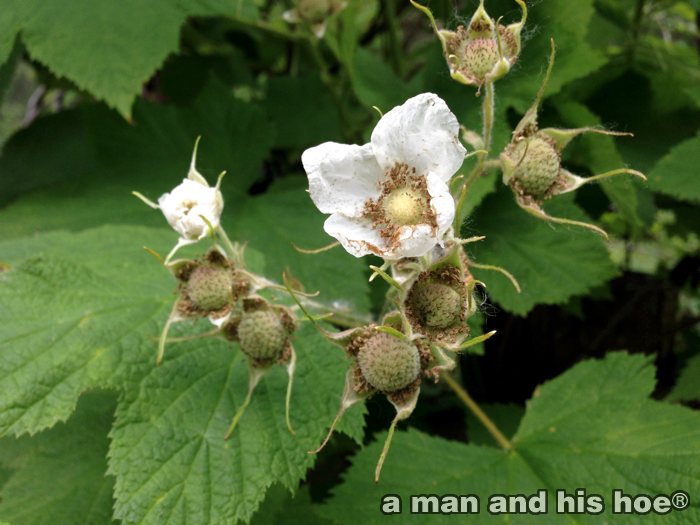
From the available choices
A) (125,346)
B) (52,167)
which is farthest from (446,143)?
(52,167)

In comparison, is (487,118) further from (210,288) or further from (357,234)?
(210,288)

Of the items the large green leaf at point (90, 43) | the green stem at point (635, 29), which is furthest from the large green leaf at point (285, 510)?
the green stem at point (635, 29)

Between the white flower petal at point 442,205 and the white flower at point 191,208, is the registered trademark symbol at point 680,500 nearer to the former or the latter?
the white flower petal at point 442,205

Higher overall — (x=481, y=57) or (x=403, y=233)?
(x=481, y=57)

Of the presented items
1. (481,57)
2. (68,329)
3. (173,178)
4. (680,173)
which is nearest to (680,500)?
(680,173)

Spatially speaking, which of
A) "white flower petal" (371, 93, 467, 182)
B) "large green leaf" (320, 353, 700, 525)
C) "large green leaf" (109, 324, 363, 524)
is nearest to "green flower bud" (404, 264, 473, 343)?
"white flower petal" (371, 93, 467, 182)
